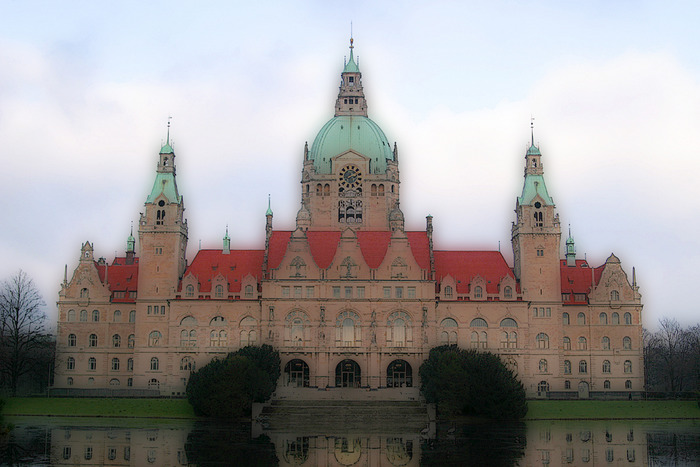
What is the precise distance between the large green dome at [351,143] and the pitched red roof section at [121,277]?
27.6m

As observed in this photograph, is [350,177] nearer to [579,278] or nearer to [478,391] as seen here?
[579,278]

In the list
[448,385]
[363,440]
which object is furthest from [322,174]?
[363,440]

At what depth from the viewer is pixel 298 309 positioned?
101000 mm

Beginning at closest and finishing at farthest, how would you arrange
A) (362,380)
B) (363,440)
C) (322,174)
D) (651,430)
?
(363,440) < (651,430) < (362,380) < (322,174)

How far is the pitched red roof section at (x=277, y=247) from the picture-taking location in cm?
10417

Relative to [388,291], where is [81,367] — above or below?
below

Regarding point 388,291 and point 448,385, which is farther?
point 388,291

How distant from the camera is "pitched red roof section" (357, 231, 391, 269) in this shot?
103 m

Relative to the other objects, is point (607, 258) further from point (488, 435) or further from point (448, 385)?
point (488, 435)

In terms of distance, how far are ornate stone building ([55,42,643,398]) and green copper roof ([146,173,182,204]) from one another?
0.56 feet

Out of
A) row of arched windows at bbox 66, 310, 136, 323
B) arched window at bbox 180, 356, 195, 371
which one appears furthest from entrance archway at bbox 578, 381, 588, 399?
row of arched windows at bbox 66, 310, 136, 323

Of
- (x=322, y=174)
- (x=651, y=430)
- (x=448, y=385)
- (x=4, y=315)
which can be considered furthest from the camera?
(x=322, y=174)

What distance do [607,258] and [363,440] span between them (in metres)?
51.9

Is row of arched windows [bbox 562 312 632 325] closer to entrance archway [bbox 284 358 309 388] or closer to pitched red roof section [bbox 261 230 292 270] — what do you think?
entrance archway [bbox 284 358 309 388]
